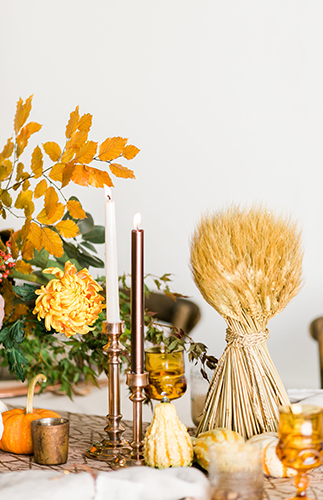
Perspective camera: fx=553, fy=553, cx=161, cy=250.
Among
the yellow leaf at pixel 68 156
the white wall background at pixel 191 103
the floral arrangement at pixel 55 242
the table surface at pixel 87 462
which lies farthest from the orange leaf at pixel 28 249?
the white wall background at pixel 191 103

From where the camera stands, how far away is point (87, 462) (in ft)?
1.93

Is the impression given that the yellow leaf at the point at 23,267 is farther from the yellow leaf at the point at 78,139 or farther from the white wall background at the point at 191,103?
the white wall background at the point at 191,103

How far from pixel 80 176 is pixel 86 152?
3 cm

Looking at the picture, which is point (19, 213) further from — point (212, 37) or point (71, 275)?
point (71, 275)

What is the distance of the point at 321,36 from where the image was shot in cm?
140

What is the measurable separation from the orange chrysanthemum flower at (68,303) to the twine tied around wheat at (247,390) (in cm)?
16

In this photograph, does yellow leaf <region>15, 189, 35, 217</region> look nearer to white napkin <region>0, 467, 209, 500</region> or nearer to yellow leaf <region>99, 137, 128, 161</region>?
yellow leaf <region>99, 137, 128, 161</region>

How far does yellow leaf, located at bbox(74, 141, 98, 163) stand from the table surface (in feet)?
1.06

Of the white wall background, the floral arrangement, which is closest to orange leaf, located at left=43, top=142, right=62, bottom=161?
the floral arrangement

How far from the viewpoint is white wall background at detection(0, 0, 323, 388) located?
143 cm

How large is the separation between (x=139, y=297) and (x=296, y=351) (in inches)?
40.9

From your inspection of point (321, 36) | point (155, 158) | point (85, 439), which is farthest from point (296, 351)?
point (85, 439)

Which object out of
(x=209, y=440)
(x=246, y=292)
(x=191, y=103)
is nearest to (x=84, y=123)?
(x=246, y=292)

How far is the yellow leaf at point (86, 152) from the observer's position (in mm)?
625
